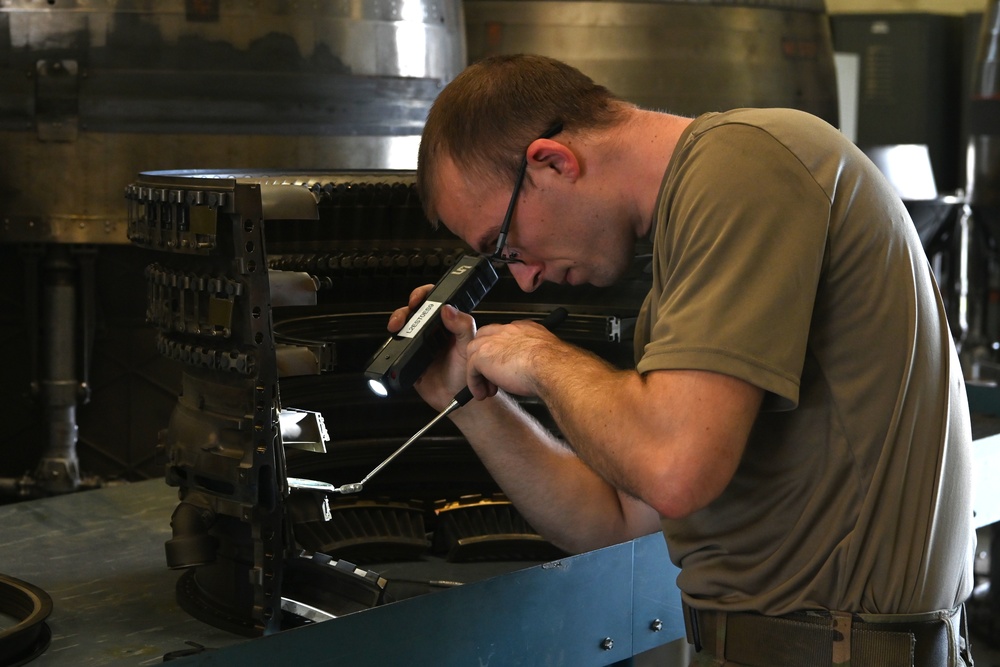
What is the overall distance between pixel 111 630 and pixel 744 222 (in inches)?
36.0

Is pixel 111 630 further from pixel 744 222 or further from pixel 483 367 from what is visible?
pixel 744 222

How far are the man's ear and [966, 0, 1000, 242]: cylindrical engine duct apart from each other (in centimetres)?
388

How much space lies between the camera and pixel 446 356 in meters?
1.43

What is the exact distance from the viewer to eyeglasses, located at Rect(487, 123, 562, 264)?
47.7 inches

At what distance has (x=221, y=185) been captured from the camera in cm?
135

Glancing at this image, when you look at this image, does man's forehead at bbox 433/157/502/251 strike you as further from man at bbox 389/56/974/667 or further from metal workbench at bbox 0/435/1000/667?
metal workbench at bbox 0/435/1000/667

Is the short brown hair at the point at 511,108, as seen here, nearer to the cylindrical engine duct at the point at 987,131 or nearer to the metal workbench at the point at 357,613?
the metal workbench at the point at 357,613

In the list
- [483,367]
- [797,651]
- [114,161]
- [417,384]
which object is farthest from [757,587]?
[114,161]

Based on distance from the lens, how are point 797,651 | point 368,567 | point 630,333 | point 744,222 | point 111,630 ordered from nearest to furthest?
point 744,222 → point 797,651 → point 111,630 → point 368,567 → point 630,333

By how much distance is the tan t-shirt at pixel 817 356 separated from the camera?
3.34ft

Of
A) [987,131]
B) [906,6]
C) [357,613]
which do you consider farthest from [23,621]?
[906,6]

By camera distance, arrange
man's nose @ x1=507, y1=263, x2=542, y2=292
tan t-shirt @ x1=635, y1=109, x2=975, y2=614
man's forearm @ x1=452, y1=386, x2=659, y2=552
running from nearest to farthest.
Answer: tan t-shirt @ x1=635, y1=109, x2=975, y2=614
man's nose @ x1=507, y1=263, x2=542, y2=292
man's forearm @ x1=452, y1=386, x2=659, y2=552

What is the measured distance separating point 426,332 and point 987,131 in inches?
156

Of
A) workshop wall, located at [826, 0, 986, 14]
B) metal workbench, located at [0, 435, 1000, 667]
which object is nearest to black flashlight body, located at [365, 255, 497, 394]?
metal workbench, located at [0, 435, 1000, 667]
